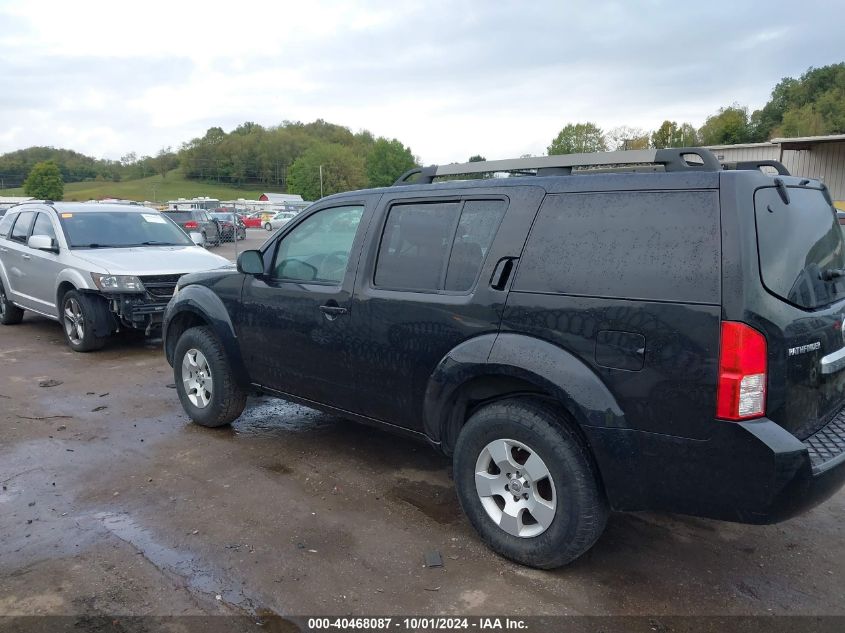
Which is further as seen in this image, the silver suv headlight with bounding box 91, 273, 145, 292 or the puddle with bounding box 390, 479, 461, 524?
the silver suv headlight with bounding box 91, 273, 145, 292

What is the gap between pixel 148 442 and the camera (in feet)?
16.3

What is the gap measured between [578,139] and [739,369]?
82688mm

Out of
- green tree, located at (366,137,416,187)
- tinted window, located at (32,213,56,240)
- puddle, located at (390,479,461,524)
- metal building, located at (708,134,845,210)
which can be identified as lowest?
puddle, located at (390,479,461,524)

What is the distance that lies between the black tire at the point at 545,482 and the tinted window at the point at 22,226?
8.17 meters

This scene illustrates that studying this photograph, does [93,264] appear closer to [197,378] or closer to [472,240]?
[197,378]

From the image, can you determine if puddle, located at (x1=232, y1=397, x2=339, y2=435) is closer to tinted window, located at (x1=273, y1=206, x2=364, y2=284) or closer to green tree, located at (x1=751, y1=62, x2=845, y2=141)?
tinted window, located at (x1=273, y1=206, x2=364, y2=284)

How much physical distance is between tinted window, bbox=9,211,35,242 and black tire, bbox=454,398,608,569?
8.17 m

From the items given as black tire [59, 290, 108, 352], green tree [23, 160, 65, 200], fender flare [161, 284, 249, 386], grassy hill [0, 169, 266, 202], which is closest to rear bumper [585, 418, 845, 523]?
fender flare [161, 284, 249, 386]

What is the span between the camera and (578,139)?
80188mm

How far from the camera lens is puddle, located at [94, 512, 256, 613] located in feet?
9.82

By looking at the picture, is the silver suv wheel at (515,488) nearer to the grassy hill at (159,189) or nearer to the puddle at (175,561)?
the puddle at (175,561)

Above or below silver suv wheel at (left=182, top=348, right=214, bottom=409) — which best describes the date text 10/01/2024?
below

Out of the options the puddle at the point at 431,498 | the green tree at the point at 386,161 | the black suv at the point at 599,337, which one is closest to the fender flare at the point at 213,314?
the black suv at the point at 599,337

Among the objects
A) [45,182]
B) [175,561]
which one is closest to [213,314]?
[175,561]
